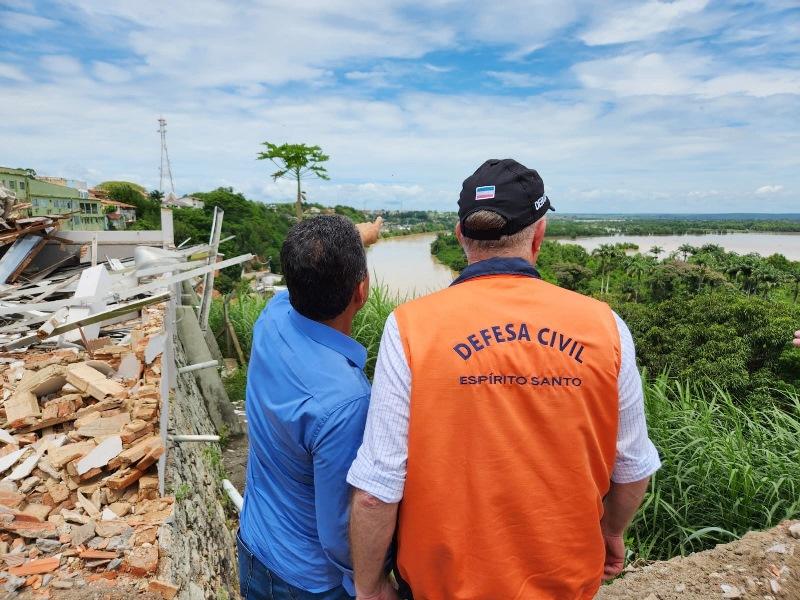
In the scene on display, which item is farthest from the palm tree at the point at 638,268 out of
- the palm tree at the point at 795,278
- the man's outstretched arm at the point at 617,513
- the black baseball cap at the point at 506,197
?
the black baseball cap at the point at 506,197

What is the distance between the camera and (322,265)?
1.26 m

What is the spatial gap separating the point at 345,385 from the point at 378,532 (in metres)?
0.35

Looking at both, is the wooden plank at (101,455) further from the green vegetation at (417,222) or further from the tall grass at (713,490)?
the green vegetation at (417,222)

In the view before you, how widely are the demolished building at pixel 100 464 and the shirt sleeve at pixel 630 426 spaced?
1.54 m

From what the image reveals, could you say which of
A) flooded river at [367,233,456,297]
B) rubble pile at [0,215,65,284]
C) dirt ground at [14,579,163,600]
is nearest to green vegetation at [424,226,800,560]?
dirt ground at [14,579,163,600]

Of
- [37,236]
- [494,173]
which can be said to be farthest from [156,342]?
[37,236]

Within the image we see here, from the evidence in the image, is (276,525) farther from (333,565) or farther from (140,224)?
(140,224)

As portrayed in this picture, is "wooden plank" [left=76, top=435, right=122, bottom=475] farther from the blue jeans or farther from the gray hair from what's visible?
the gray hair

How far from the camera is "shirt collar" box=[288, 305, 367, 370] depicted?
1.30m

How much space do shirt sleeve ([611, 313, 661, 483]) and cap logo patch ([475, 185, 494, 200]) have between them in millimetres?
409

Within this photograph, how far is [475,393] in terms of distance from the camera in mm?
1104

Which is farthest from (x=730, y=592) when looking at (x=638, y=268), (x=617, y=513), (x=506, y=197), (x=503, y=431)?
(x=638, y=268)

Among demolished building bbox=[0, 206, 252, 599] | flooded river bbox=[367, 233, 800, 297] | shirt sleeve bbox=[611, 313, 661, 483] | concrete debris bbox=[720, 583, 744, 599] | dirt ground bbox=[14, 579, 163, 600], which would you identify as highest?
shirt sleeve bbox=[611, 313, 661, 483]

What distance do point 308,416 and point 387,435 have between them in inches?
7.6
